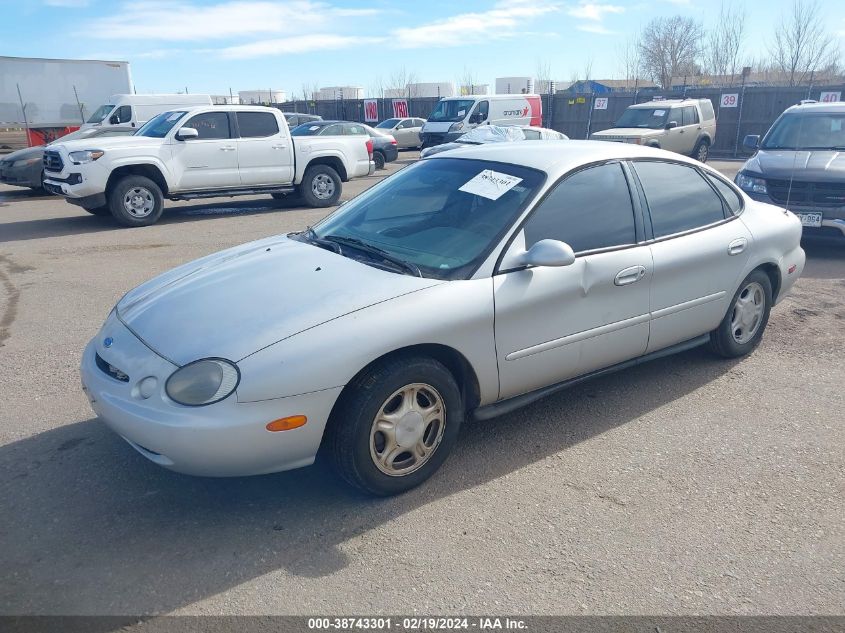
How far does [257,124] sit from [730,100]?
19.7 metres

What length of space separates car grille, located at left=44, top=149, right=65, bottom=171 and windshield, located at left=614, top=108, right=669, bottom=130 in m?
14.5

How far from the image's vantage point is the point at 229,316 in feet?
10.8

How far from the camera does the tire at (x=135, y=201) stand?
36.7 ft

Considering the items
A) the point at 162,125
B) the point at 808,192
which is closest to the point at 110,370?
the point at 808,192

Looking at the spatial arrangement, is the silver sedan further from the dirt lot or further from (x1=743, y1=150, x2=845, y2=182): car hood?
(x1=743, y1=150, x2=845, y2=182): car hood

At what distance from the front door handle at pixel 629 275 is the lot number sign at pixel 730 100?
81.3ft

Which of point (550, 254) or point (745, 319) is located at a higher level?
point (550, 254)

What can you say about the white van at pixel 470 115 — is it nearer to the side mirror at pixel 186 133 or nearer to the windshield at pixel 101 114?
the windshield at pixel 101 114

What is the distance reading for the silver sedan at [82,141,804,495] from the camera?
304 centimetres

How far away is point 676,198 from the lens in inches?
181

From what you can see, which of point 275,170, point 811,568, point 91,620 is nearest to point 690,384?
point 811,568

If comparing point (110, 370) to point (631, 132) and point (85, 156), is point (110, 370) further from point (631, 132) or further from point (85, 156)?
point (631, 132)

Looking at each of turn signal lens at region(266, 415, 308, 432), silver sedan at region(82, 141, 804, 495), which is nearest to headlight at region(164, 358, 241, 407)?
silver sedan at region(82, 141, 804, 495)

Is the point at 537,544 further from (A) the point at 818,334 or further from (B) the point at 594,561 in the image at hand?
(A) the point at 818,334
